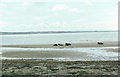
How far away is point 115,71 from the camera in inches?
685

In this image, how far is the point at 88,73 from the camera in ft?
55.0

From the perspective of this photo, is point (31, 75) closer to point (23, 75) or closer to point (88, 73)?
point (23, 75)

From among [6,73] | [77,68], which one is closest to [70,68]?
[77,68]

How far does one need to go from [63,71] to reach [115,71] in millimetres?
3853

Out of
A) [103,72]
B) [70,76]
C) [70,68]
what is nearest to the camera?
[70,76]

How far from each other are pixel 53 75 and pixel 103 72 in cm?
374

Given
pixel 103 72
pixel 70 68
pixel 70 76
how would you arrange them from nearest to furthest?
1. pixel 70 76
2. pixel 103 72
3. pixel 70 68

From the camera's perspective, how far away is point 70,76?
15844mm

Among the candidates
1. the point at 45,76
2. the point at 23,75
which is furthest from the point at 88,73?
the point at 23,75

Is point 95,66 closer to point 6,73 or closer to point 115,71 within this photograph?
A: point 115,71

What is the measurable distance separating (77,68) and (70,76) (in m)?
3.25

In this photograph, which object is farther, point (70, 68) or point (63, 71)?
point (70, 68)

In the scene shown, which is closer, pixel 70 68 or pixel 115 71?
pixel 115 71

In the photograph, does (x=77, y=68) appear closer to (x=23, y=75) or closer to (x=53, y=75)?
(x=53, y=75)
